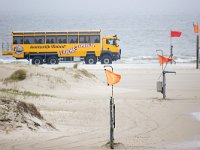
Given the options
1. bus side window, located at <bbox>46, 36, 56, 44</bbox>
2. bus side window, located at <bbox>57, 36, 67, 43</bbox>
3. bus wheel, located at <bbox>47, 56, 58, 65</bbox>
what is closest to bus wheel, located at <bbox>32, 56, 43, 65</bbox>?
bus wheel, located at <bbox>47, 56, 58, 65</bbox>

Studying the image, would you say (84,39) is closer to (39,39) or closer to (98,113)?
(39,39)

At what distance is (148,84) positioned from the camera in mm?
27359

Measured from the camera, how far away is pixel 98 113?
688 inches

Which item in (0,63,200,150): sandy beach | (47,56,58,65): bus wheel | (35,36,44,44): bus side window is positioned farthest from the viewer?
(47,56,58,65): bus wheel

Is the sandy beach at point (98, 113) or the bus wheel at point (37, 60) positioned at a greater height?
the bus wheel at point (37, 60)

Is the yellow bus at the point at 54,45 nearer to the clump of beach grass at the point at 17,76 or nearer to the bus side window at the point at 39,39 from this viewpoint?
the bus side window at the point at 39,39

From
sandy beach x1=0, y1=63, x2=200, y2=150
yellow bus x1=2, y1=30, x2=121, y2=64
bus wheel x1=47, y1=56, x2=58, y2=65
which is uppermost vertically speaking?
yellow bus x1=2, y1=30, x2=121, y2=64

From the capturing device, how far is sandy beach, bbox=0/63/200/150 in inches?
518

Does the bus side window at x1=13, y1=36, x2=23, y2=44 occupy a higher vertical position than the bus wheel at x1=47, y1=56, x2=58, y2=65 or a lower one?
higher

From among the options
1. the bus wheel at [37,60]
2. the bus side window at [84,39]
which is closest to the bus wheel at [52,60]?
the bus wheel at [37,60]

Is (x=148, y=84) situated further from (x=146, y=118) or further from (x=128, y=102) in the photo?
(x=146, y=118)

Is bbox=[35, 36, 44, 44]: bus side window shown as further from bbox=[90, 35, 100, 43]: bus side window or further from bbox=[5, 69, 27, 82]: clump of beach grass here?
bbox=[5, 69, 27, 82]: clump of beach grass

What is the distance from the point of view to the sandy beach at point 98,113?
13.1m

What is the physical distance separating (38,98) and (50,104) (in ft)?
2.51
